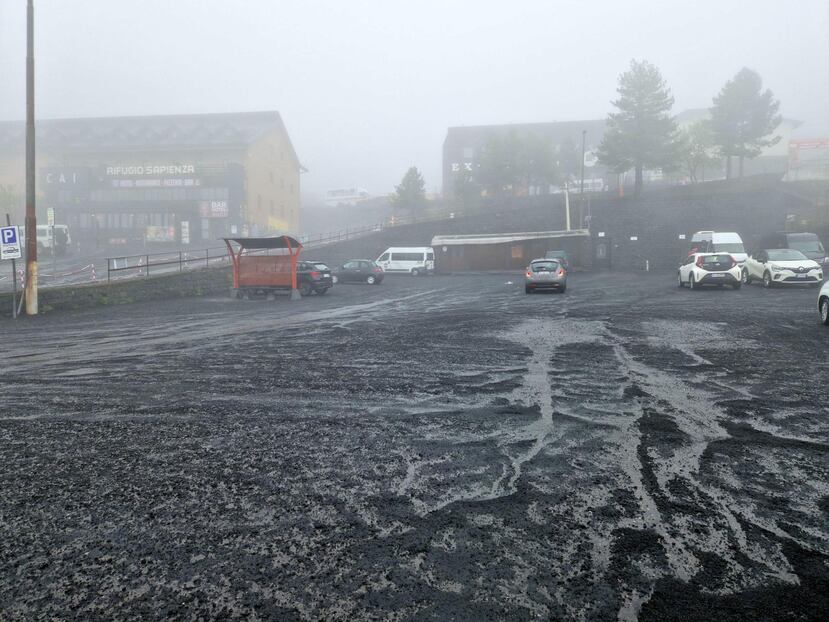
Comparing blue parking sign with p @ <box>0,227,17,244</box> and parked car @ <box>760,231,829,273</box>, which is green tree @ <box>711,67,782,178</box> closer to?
parked car @ <box>760,231,829,273</box>

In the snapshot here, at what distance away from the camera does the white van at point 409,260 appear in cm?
4850

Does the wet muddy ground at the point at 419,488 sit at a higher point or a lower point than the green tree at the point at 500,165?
lower

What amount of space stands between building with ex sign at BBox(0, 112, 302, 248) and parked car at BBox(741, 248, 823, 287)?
4926cm

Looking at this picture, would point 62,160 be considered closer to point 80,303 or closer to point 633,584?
point 80,303

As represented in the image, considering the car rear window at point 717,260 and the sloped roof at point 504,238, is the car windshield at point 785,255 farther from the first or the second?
the sloped roof at point 504,238

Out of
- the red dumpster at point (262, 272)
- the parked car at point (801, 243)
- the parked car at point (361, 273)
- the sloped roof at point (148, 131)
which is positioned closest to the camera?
the red dumpster at point (262, 272)

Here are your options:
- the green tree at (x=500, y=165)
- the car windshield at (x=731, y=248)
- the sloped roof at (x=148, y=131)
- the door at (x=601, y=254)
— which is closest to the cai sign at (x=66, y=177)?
the sloped roof at (x=148, y=131)

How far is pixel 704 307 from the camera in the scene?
54.5 ft

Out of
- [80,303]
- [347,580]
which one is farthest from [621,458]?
[80,303]

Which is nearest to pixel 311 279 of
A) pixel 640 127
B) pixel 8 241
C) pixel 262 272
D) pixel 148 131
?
pixel 262 272

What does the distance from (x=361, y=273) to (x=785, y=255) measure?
22609 mm

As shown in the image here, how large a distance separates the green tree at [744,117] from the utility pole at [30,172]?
2394 inches

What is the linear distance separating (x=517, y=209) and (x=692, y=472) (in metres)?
54.7

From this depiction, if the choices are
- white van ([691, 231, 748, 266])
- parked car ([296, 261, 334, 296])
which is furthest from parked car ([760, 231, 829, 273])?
parked car ([296, 261, 334, 296])
